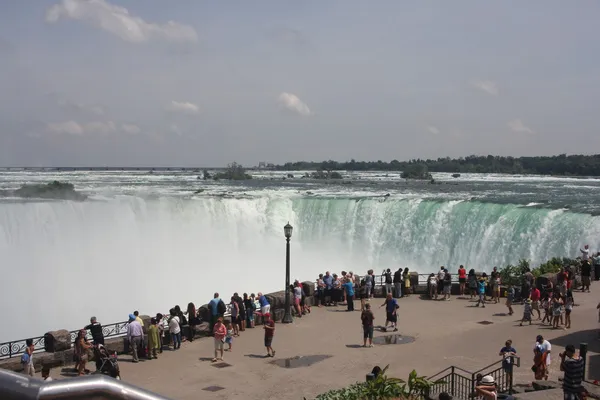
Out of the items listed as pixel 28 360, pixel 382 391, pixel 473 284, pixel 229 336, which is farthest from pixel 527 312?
pixel 28 360

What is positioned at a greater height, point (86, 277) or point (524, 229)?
point (524, 229)

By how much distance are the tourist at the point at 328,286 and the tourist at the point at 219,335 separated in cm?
553

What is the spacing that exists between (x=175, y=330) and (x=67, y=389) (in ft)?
42.9

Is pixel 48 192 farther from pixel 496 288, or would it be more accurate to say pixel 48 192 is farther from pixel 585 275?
pixel 585 275

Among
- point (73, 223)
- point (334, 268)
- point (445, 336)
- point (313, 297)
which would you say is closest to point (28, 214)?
point (73, 223)

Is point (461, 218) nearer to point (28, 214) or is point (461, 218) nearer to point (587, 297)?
point (587, 297)

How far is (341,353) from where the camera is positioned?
1353cm

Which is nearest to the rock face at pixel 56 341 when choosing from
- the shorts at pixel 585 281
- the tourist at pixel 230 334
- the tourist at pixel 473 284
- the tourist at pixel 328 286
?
the tourist at pixel 230 334

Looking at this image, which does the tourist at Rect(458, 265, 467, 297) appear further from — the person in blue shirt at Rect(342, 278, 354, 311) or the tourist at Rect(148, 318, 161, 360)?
the tourist at Rect(148, 318, 161, 360)

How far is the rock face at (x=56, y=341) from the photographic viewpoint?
41.3ft

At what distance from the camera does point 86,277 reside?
27.1 metres

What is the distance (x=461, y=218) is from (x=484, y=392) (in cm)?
2227

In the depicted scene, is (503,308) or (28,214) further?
(28,214)

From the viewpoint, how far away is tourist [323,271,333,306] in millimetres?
18288
